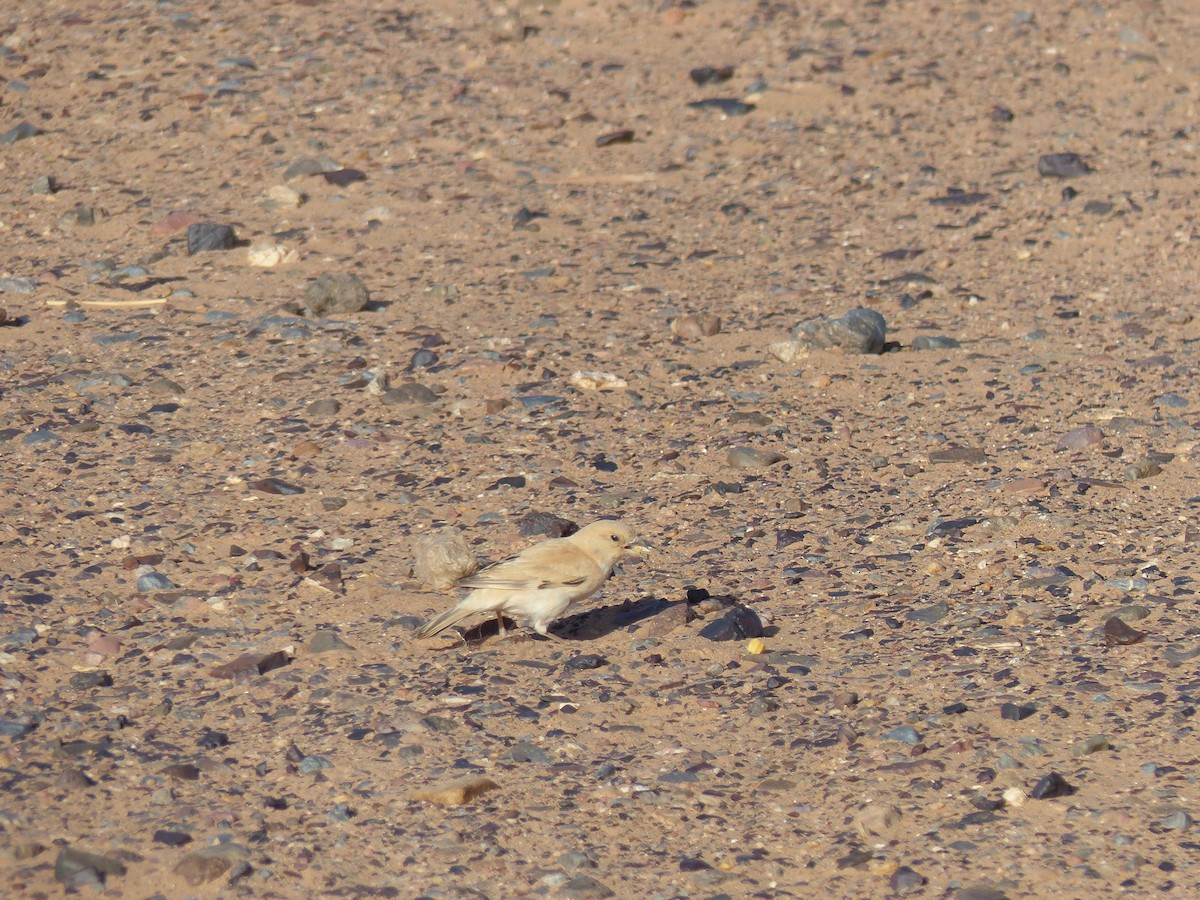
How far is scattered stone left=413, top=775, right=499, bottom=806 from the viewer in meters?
4.22

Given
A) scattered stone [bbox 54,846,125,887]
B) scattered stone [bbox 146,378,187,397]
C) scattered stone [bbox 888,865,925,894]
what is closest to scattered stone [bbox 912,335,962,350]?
scattered stone [bbox 146,378,187,397]

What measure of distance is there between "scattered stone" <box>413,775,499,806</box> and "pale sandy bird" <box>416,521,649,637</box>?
0.86 m

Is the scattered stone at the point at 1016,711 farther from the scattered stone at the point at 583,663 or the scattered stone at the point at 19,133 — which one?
the scattered stone at the point at 19,133

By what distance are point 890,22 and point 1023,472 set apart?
623 cm

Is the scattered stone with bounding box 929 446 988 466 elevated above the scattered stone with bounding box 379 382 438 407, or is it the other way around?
the scattered stone with bounding box 379 382 438 407

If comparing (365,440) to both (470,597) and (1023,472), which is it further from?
(1023,472)

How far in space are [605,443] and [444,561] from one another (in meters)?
1.47

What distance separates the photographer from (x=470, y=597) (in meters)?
5.12

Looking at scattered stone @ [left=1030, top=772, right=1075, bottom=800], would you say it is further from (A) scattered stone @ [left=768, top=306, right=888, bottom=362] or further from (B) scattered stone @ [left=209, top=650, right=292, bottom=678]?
(A) scattered stone @ [left=768, top=306, right=888, bottom=362]

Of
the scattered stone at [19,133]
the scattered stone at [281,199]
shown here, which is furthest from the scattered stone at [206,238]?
the scattered stone at [19,133]

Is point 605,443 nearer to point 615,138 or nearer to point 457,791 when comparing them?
point 457,791

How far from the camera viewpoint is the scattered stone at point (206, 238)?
8328 mm

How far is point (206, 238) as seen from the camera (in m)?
8.32

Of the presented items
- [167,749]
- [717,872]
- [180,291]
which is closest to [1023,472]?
[717,872]
